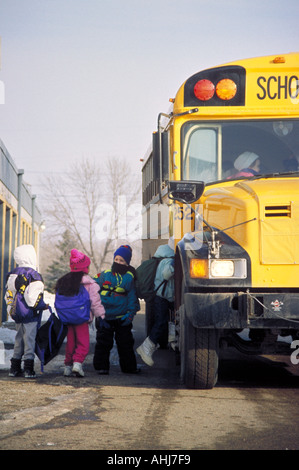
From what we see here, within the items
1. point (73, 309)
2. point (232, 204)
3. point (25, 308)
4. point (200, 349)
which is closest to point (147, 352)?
point (73, 309)

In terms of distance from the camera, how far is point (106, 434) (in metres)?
4.72

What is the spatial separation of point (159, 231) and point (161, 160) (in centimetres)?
228

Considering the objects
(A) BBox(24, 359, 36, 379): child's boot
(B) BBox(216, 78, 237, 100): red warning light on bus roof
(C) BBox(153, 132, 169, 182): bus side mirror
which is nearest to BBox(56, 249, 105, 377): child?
(A) BBox(24, 359, 36, 379): child's boot

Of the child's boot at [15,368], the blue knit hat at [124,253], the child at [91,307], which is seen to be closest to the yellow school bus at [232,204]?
the blue knit hat at [124,253]

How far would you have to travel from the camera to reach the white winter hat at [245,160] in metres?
7.05

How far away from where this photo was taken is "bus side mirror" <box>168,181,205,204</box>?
656cm

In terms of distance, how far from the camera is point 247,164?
7.06 meters

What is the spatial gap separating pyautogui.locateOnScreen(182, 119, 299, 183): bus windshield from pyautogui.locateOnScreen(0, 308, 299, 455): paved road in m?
2.09

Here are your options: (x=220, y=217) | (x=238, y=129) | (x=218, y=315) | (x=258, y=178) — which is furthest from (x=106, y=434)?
(x=238, y=129)

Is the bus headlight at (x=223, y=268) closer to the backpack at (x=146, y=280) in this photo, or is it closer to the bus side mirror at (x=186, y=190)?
the bus side mirror at (x=186, y=190)

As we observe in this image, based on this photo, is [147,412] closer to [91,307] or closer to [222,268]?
[222,268]
